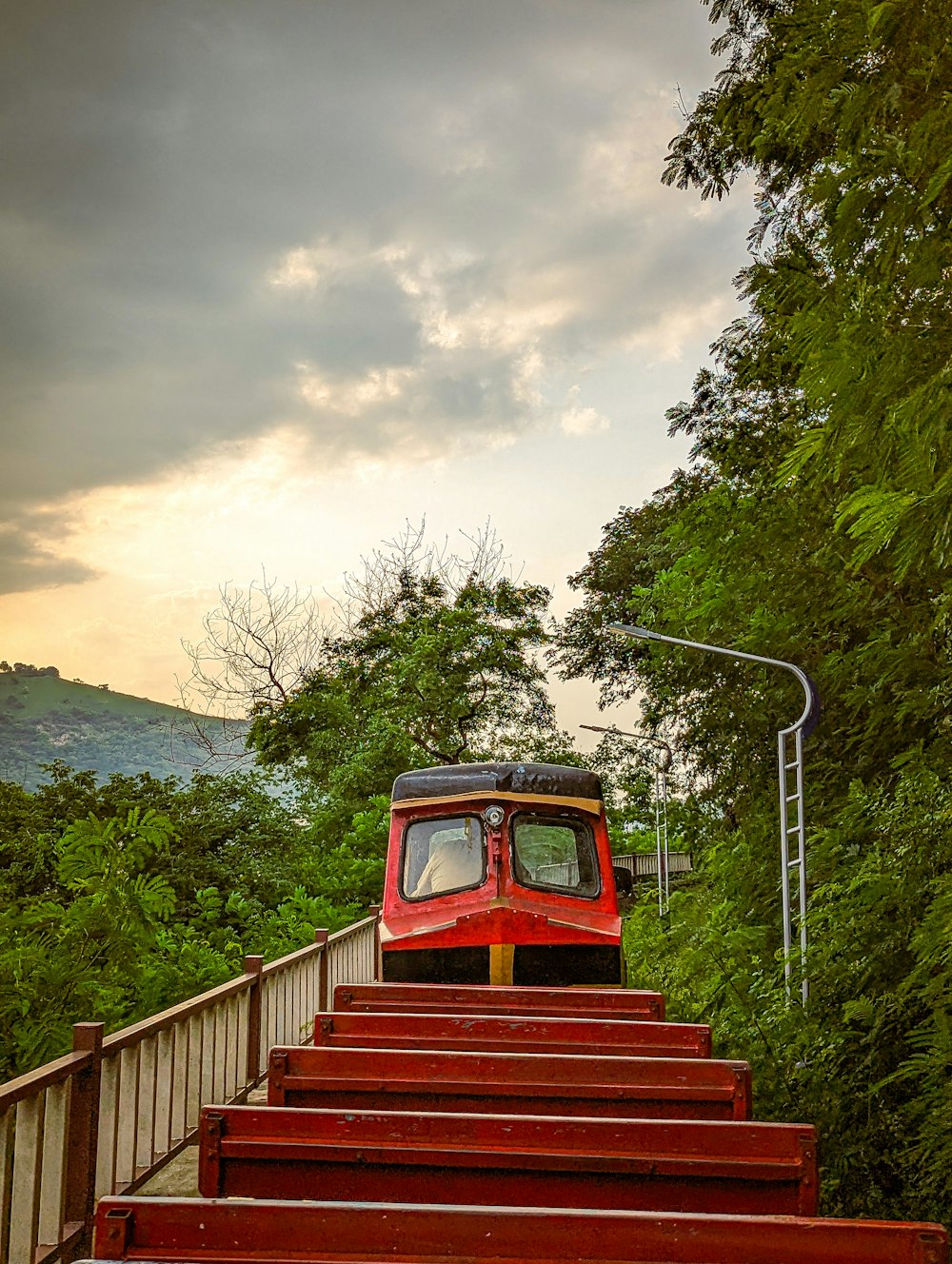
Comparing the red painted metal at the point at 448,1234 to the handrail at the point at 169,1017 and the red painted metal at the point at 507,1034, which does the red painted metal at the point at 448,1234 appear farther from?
the handrail at the point at 169,1017

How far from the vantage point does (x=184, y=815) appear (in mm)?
16703

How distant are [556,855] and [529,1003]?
2537 mm

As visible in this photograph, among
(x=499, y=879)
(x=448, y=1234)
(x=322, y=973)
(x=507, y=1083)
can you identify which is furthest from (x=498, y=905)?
(x=448, y=1234)

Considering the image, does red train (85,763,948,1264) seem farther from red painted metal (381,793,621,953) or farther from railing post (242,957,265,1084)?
railing post (242,957,265,1084)

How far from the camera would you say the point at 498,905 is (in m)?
6.86

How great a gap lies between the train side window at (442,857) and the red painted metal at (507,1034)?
104 inches

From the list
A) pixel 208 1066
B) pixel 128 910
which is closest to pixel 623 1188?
pixel 208 1066

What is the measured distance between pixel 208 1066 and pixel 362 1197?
354 cm

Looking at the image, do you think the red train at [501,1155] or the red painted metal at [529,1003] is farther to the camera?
the red painted metal at [529,1003]

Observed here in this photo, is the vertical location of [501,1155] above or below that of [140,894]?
below

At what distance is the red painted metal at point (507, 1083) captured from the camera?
13.4 feet

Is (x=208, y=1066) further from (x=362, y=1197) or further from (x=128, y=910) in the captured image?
(x=362, y=1197)

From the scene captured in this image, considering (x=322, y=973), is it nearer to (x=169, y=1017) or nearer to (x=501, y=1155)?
(x=169, y=1017)

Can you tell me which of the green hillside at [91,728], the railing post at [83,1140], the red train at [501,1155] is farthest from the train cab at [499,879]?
the green hillside at [91,728]
